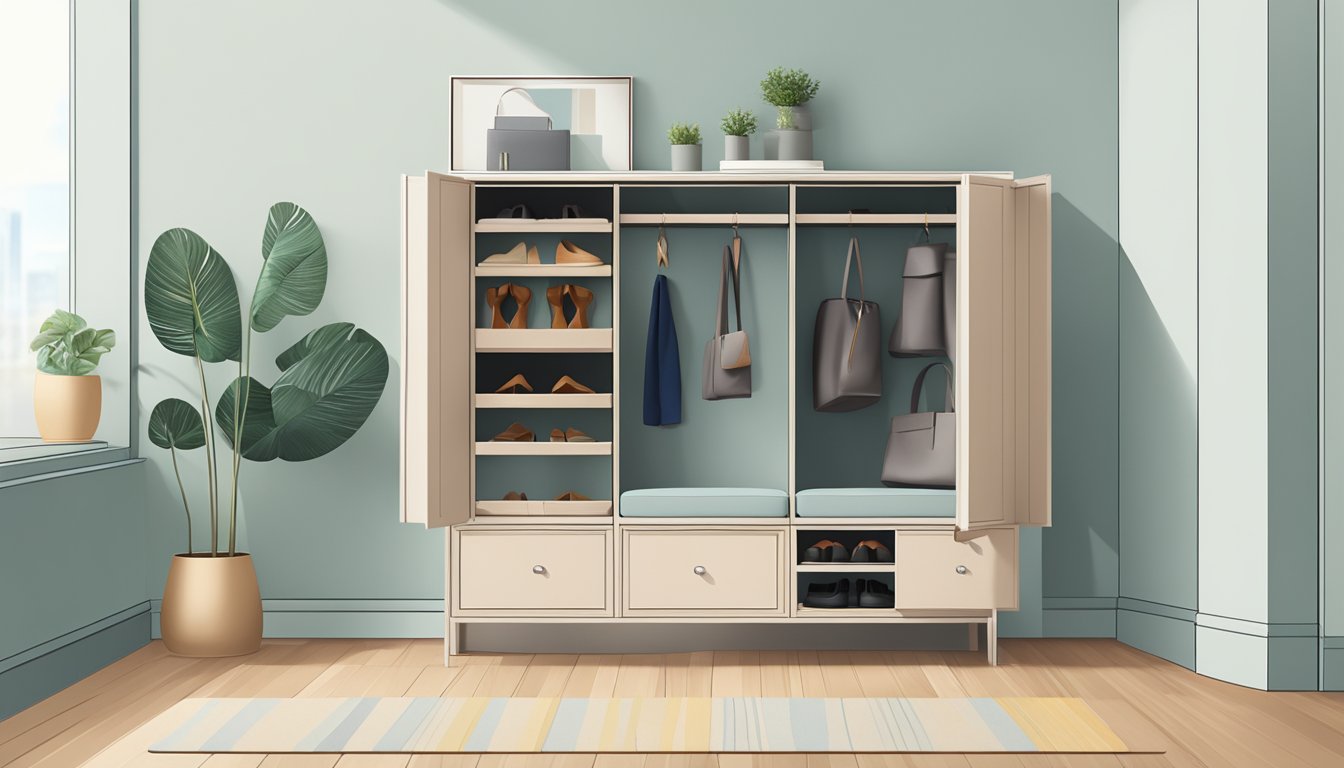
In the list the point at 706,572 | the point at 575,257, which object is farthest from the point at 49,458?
the point at 706,572

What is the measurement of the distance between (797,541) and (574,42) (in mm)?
2326

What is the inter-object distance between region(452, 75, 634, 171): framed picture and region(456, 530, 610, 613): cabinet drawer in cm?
164

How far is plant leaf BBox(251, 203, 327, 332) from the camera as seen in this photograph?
13.9 feet

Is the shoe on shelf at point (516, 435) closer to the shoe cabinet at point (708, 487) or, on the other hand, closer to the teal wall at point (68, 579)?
the shoe cabinet at point (708, 487)

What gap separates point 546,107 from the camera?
A: 14.8ft

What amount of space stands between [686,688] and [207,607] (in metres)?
1.92

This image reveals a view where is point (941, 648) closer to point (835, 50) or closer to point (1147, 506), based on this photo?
point (1147, 506)

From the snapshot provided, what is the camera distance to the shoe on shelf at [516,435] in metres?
4.29

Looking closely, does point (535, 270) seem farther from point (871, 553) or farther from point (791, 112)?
point (871, 553)

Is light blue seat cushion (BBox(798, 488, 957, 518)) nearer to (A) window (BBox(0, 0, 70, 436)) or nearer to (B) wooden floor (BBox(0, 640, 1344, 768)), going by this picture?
(B) wooden floor (BBox(0, 640, 1344, 768))

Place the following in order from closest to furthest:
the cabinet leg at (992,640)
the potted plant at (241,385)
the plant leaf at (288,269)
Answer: the cabinet leg at (992,640), the potted plant at (241,385), the plant leaf at (288,269)

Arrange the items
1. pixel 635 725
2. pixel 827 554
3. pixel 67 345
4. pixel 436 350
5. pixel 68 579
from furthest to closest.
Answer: pixel 827 554
pixel 67 345
pixel 436 350
pixel 68 579
pixel 635 725

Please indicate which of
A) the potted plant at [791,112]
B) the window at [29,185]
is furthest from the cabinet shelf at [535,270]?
the window at [29,185]

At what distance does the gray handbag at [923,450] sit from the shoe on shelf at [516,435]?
4.83 feet
